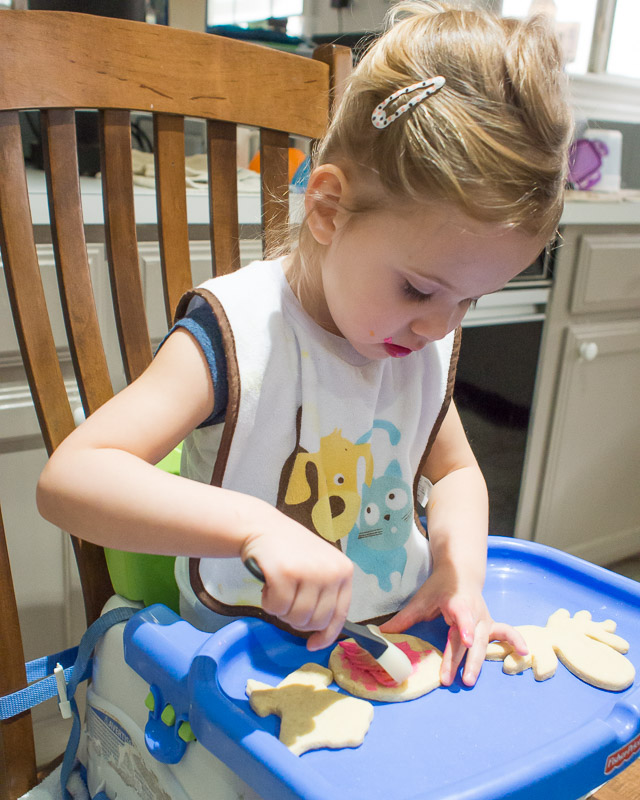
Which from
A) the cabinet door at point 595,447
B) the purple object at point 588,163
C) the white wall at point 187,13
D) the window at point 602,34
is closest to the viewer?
the white wall at point 187,13

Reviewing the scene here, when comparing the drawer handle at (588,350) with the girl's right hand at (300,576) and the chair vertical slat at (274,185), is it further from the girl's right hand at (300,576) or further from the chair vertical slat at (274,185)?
the girl's right hand at (300,576)

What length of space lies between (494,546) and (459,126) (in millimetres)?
427

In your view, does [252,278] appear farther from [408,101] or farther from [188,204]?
[188,204]

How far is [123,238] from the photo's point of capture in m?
0.71

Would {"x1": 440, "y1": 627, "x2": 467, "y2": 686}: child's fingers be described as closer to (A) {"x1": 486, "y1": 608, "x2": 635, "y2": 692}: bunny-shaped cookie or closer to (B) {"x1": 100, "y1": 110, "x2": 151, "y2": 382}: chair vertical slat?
(A) {"x1": 486, "y1": 608, "x2": 635, "y2": 692}: bunny-shaped cookie

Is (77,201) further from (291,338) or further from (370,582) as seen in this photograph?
(370,582)

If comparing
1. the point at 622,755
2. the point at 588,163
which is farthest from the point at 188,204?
the point at 588,163

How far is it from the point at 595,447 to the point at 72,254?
51.4 inches

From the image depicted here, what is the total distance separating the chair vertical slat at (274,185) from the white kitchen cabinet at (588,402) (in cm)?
77

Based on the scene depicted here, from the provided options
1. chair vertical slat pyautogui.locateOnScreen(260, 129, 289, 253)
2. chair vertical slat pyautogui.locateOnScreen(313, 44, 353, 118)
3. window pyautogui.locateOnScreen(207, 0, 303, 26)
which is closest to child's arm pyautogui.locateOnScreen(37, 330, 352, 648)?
chair vertical slat pyautogui.locateOnScreen(260, 129, 289, 253)

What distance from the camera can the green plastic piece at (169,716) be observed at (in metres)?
0.52

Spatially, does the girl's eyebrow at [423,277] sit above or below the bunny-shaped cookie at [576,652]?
above

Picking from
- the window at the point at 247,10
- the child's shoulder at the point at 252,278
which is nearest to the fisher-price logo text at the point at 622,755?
the child's shoulder at the point at 252,278

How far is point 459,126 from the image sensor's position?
1.63 ft
